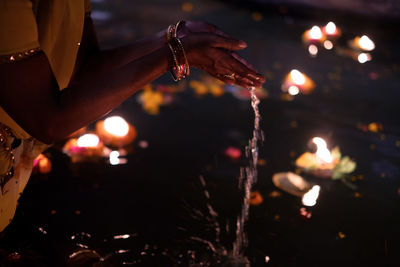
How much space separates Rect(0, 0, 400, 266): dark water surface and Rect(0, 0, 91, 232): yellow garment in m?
0.58

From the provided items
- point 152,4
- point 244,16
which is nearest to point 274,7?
point 244,16

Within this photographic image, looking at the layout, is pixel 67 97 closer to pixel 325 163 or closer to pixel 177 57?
pixel 177 57

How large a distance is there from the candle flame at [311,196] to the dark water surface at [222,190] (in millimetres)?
43

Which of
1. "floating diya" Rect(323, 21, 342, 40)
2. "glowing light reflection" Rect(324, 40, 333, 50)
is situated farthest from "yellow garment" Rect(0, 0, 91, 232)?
"floating diya" Rect(323, 21, 342, 40)

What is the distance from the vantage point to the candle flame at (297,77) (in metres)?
5.22

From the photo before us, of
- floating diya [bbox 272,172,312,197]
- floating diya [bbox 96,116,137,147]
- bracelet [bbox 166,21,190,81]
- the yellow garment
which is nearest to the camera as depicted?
the yellow garment

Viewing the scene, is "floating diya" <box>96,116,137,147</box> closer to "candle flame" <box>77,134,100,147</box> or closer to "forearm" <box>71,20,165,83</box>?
"candle flame" <box>77,134,100,147</box>

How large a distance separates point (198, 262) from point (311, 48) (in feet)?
16.1

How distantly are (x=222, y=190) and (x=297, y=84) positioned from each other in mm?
2493

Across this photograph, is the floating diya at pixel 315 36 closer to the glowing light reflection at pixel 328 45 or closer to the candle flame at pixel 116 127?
the glowing light reflection at pixel 328 45

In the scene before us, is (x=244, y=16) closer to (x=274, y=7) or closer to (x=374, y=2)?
(x=274, y=7)

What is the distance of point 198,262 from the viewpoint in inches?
102

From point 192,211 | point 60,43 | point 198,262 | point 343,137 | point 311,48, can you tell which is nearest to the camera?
point 60,43

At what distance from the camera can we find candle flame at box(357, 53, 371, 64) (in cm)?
614
